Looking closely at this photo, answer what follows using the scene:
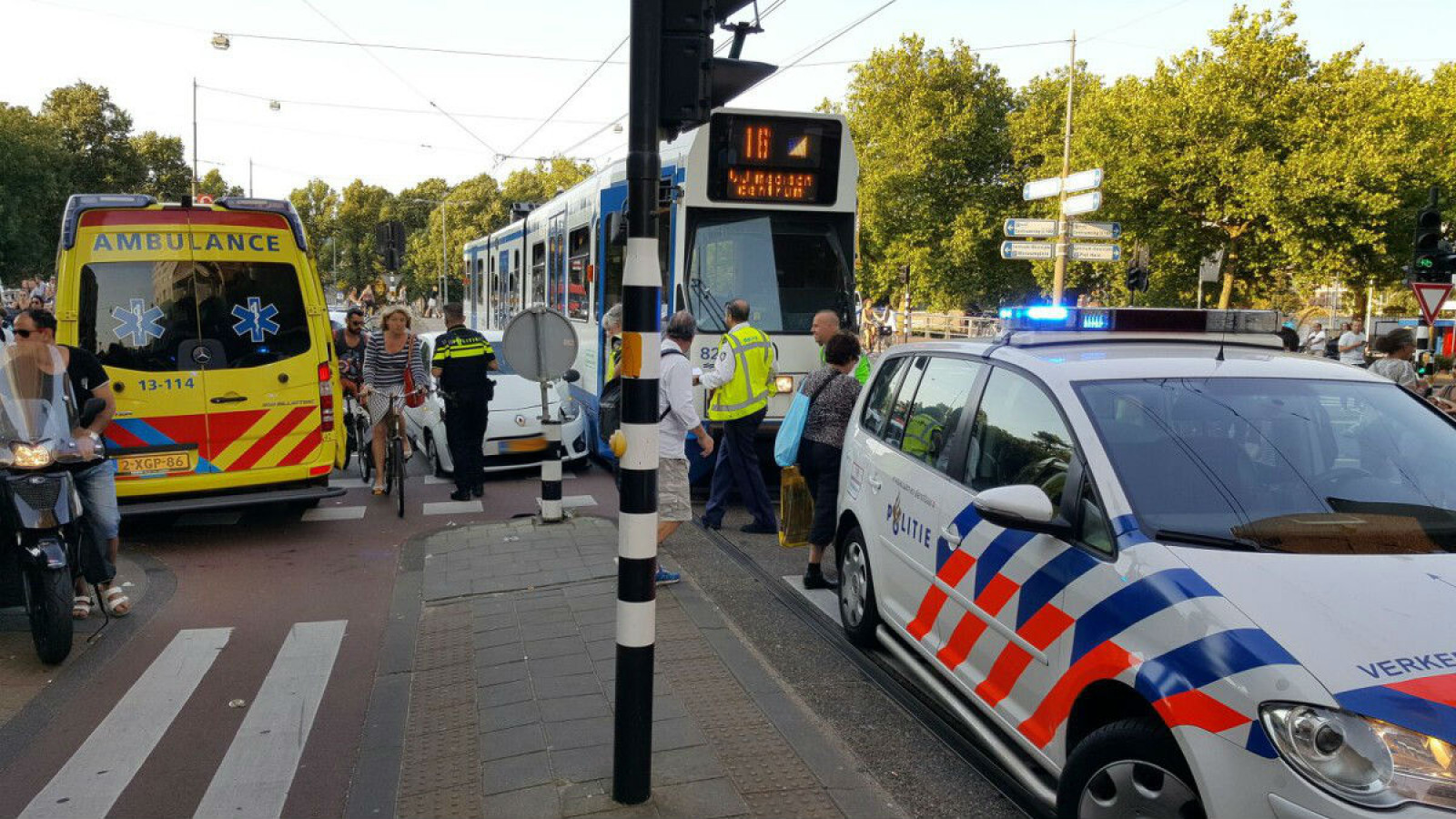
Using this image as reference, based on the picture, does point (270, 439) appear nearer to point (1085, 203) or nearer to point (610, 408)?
point (610, 408)

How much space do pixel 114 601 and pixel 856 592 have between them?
4453mm

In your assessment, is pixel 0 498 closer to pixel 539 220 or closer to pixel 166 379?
pixel 166 379

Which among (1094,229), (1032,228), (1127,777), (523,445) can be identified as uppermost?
(1032,228)

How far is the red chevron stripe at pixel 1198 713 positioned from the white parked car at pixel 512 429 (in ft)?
27.5

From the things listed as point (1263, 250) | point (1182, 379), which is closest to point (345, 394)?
point (1182, 379)

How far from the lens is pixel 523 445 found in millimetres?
10984

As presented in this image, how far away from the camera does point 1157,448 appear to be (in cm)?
346

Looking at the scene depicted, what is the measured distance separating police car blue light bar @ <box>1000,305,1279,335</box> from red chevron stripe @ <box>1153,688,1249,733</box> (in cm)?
210

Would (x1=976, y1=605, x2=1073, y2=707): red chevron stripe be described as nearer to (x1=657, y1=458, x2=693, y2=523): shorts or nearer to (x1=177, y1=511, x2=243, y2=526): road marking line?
(x1=657, y1=458, x2=693, y2=523): shorts

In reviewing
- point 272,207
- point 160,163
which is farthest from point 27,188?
point 272,207

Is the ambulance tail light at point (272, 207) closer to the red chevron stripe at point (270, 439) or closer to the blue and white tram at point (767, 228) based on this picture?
the red chevron stripe at point (270, 439)

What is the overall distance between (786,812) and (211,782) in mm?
2318

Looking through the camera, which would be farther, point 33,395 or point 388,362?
point 388,362

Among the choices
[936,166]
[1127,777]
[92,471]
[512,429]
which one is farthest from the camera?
[936,166]
